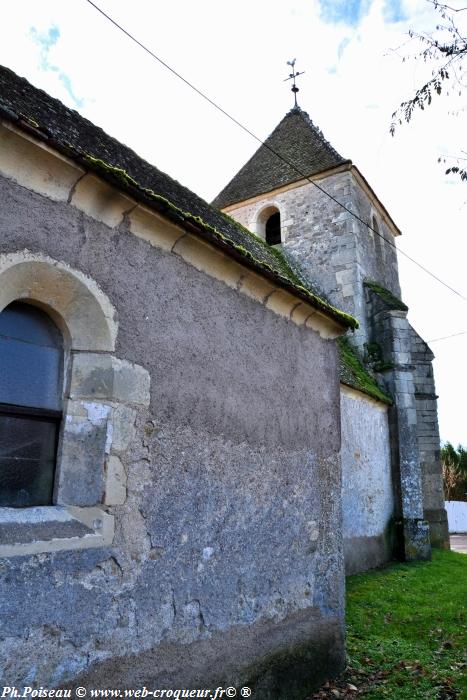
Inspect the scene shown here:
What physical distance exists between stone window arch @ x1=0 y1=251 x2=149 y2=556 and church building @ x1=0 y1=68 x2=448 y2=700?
0.04 feet

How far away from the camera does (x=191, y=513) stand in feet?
12.6

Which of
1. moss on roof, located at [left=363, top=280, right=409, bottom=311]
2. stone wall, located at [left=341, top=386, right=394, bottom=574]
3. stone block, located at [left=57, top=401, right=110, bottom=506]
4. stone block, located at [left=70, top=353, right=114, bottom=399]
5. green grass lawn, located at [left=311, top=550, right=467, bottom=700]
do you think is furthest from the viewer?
moss on roof, located at [left=363, top=280, right=409, bottom=311]

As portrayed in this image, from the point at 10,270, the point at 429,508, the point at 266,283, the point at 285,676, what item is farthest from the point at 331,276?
the point at 10,270

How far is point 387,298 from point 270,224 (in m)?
4.72

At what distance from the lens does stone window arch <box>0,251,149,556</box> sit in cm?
307

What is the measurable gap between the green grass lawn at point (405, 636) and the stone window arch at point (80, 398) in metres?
3.06

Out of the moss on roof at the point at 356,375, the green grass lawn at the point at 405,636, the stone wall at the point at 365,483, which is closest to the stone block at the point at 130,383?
the green grass lawn at the point at 405,636

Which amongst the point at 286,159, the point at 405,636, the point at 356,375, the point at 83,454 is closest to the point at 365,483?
the point at 356,375

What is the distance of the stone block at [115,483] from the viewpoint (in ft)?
10.8

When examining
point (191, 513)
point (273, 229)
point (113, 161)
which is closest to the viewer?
point (191, 513)

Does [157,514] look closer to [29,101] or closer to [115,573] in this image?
[115,573]

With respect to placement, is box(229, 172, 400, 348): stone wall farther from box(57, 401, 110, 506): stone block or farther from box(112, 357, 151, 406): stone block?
box(57, 401, 110, 506): stone block

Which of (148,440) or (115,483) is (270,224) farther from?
(115,483)

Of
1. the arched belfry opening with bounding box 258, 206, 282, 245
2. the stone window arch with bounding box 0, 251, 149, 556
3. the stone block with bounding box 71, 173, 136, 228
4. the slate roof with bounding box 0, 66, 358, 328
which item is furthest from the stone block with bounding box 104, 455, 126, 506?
the arched belfry opening with bounding box 258, 206, 282, 245
